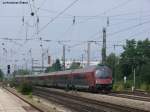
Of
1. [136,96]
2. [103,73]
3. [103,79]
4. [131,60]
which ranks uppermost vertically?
[131,60]

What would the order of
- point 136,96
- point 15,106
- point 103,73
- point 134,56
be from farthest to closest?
point 134,56 < point 103,73 < point 136,96 < point 15,106

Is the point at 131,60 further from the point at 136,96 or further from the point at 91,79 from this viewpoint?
the point at 136,96

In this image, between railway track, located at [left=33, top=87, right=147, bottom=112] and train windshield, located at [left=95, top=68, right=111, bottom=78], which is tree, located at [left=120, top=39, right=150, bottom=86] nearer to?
train windshield, located at [left=95, top=68, right=111, bottom=78]

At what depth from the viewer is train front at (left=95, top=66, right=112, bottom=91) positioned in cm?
5612

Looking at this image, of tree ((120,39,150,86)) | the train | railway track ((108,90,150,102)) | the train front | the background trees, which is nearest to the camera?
railway track ((108,90,150,102))

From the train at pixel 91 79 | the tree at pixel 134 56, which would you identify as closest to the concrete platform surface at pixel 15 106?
the train at pixel 91 79

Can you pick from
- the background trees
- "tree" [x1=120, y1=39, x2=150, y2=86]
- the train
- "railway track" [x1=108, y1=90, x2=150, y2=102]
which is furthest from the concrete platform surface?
"tree" [x1=120, y1=39, x2=150, y2=86]

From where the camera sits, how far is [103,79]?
5659 centimetres

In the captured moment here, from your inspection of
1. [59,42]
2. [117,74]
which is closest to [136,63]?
[117,74]

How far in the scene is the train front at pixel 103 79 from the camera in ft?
184

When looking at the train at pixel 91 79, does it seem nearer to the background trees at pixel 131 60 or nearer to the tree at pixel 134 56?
the background trees at pixel 131 60

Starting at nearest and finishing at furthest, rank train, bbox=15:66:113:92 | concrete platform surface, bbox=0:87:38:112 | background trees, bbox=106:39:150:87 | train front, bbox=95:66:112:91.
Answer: concrete platform surface, bbox=0:87:38:112, train front, bbox=95:66:112:91, train, bbox=15:66:113:92, background trees, bbox=106:39:150:87

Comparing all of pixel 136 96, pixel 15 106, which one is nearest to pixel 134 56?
pixel 136 96

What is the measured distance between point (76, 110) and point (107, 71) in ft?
84.4
